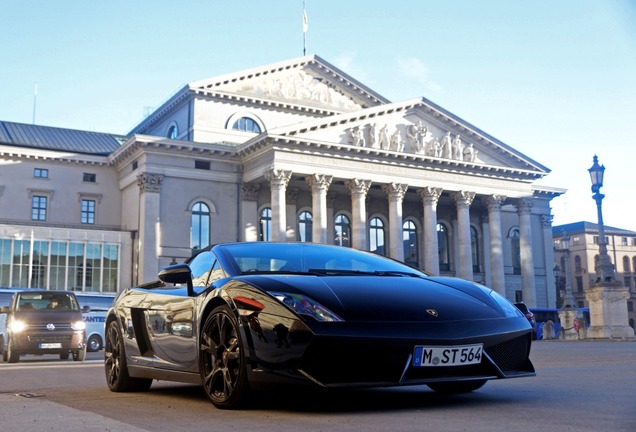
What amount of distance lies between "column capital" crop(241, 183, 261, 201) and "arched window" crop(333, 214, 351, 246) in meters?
6.88

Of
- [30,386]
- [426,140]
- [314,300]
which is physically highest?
[426,140]

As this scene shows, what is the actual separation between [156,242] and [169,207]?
7.81ft

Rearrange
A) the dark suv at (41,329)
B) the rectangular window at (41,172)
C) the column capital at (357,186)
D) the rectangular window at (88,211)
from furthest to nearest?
the rectangular window at (88,211) < the rectangular window at (41,172) < the column capital at (357,186) < the dark suv at (41,329)

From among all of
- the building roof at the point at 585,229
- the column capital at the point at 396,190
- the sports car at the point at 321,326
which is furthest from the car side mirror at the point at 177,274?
the building roof at the point at 585,229

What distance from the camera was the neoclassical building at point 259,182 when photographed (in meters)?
46.9

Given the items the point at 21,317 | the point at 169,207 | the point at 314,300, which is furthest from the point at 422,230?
the point at 314,300

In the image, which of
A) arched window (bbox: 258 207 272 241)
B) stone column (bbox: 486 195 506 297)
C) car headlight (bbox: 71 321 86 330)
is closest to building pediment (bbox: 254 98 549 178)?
stone column (bbox: 486 195 506 297)

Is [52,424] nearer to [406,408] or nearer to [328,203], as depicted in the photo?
[406,408]

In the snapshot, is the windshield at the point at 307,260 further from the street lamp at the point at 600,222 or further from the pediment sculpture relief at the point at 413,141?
the pediment sculpture relief at the point at 413,141

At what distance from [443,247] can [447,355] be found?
2114 inches

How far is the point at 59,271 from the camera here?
46.5 meters

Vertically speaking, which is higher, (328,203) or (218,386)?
(328,203)

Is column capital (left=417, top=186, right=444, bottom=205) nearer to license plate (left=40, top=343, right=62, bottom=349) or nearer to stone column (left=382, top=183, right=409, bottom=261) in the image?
stone column (left=382, top=183, right=409, bottom=261)

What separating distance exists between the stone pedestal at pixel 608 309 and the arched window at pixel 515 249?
1176 inches
